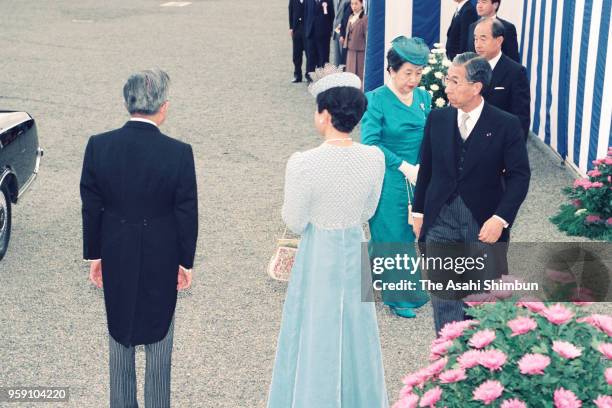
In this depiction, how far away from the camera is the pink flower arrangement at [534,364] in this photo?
9.48 feet

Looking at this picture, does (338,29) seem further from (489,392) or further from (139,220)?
(489,392)

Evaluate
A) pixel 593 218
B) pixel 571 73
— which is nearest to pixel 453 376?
pixel 593 218

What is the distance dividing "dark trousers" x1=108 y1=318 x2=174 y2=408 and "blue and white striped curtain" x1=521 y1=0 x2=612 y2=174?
581cm

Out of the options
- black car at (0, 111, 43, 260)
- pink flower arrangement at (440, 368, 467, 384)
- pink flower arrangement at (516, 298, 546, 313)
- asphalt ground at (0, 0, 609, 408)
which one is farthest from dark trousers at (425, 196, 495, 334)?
black car at (0, 111, 43, 260)

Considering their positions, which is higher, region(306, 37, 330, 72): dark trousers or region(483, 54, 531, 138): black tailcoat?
region(483, 54, 531, 138): black tailcoat

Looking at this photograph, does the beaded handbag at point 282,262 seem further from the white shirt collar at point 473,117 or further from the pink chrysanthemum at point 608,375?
the pink chrysanthemum at point 608,375

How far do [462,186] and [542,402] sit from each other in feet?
8.28

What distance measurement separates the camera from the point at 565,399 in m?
2.83

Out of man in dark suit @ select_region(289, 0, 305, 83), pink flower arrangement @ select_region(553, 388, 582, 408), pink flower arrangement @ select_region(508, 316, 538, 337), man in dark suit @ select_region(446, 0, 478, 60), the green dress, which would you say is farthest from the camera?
man in dark suit @ select_region(289, 0, 305, 83)

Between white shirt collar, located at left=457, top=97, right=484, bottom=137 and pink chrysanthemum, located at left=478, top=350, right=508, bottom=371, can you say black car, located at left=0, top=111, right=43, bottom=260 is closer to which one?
white shirt collar, located at left=457, top=97, right=484, bottom=137

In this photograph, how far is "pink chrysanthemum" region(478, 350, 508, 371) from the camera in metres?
2.94

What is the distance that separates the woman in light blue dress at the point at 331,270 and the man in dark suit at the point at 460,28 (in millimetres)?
6009

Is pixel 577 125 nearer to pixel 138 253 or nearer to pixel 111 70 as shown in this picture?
pixel 138 253

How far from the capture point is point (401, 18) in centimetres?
1101
